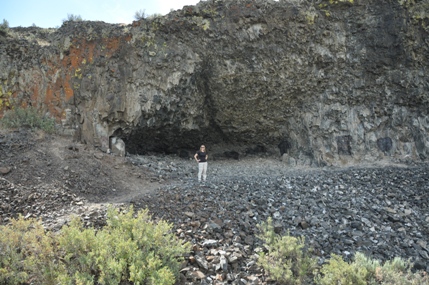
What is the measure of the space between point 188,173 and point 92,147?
429cm

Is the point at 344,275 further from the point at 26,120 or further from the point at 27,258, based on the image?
the point at 26,120

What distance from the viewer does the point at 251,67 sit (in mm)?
14438

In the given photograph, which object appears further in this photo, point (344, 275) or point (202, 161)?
point (202, 161)

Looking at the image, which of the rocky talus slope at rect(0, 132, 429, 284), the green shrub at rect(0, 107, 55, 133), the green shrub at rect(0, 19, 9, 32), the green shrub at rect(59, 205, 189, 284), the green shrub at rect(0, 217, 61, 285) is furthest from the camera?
the green shrub at rect(0, 19, 9, 32)

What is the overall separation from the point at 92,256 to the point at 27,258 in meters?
1.10

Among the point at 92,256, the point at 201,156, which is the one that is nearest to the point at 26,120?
the point at 201,156

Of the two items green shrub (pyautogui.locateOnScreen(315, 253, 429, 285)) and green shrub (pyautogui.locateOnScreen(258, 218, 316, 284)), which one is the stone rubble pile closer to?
green shrub (pyautogui.locateOnScreen(258, 218, 316, 284))

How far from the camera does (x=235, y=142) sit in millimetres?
17406

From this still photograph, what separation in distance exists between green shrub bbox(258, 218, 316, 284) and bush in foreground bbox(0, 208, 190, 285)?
1.64 metres

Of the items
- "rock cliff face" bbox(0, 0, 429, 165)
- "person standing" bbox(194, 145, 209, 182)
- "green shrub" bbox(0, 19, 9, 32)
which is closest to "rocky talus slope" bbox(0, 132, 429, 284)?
"person standing" bbox(194, 145, 209, 182)

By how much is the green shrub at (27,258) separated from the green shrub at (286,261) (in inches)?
147

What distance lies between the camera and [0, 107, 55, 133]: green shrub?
13056 millimetres

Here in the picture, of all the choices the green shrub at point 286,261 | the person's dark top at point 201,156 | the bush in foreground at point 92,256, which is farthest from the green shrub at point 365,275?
the person's dark top at point 201,156

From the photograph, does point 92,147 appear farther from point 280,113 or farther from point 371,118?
point 371,118
